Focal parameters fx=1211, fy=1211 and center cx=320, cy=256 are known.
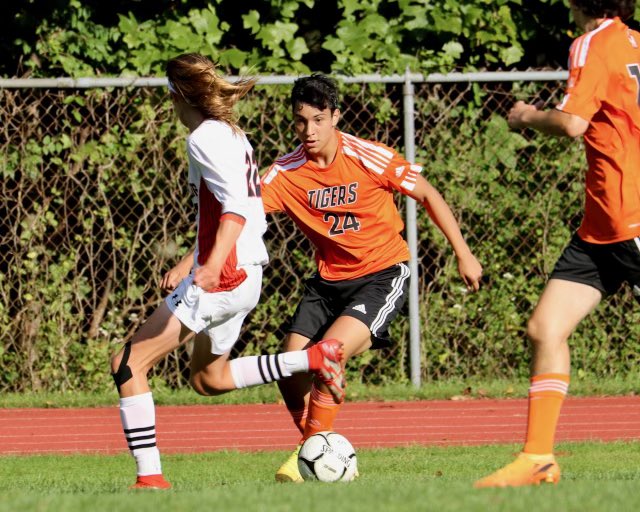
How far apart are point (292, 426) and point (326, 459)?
2899 millimetres

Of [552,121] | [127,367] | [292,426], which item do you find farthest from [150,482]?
[292,426]

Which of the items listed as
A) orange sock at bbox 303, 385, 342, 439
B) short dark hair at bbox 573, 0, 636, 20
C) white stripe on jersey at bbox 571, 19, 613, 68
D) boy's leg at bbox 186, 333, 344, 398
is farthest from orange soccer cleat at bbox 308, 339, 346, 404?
short dark hair at bbox 573, 0, 636, 20

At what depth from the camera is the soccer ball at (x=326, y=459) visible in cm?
642

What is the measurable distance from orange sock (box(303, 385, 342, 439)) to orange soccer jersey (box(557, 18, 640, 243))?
191cm

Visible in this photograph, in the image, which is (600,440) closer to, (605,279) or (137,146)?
(605,279)

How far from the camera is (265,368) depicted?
639cm

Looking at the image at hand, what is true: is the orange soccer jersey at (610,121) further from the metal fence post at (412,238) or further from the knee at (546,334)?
the metal fence post at (412,238)

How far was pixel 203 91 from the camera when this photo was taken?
5949mm

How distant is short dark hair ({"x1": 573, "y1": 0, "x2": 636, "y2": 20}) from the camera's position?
5.46m

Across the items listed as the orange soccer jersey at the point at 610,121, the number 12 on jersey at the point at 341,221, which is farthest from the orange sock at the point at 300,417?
the orange soccer jersey at the point at 610,121

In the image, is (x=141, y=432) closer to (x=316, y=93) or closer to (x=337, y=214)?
(x=337, y=214)

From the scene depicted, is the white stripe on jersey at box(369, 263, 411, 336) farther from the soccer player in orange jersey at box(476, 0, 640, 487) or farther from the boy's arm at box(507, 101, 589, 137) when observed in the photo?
the boy's arm at box(507, 101, 589, 137)

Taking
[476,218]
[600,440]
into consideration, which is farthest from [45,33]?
[600,440]

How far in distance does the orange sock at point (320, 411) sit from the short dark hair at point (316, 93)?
5.44 feet
